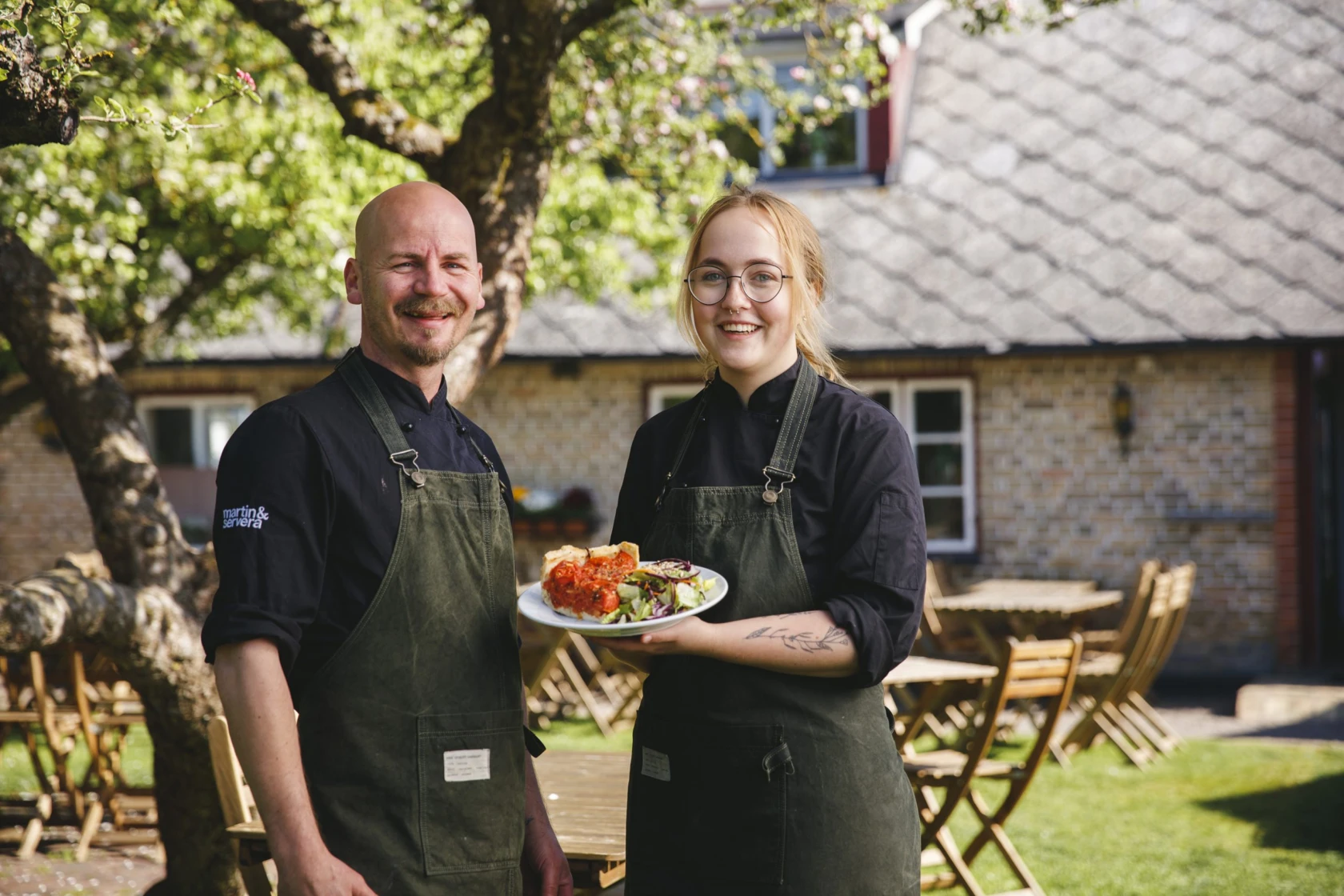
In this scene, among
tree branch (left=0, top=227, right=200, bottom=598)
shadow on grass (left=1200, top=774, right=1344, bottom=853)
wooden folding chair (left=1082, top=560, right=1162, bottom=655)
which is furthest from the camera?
wooden folding chair (left=1082, top=560, right=1162, bottom=655)

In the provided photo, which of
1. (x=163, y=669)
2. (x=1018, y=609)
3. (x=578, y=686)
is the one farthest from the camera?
(x=578, y=686)

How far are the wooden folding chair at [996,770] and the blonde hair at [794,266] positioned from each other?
8.63ft

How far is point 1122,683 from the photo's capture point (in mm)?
8242

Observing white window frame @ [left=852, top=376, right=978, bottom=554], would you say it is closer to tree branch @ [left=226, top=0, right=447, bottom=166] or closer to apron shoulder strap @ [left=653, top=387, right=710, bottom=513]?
tree branch @ [left=226, top=0, right=447, bottom=166]

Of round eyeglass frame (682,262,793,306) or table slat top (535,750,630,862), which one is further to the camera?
table slat top (535,750,630,862)

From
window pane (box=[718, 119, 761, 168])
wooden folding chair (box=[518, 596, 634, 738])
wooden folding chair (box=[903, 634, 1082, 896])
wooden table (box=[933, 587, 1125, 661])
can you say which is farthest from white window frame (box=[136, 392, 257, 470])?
wooden folding chair (box=[903, 634, 1082, 896])

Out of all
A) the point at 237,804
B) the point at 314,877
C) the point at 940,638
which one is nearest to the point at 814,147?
the point at 940,638

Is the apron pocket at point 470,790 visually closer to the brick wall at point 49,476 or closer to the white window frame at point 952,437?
the white window frame at point 952,437

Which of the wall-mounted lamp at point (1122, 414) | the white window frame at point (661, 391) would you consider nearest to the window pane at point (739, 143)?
the white window frame at point (661, 391)

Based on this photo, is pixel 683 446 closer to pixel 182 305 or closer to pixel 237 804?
pixel 237 804

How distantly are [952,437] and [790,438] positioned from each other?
9348 mm

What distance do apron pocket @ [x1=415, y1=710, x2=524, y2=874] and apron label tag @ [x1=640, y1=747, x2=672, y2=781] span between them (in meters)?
0.25

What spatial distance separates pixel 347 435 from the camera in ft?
8.07

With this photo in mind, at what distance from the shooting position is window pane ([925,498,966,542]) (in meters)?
11.7
